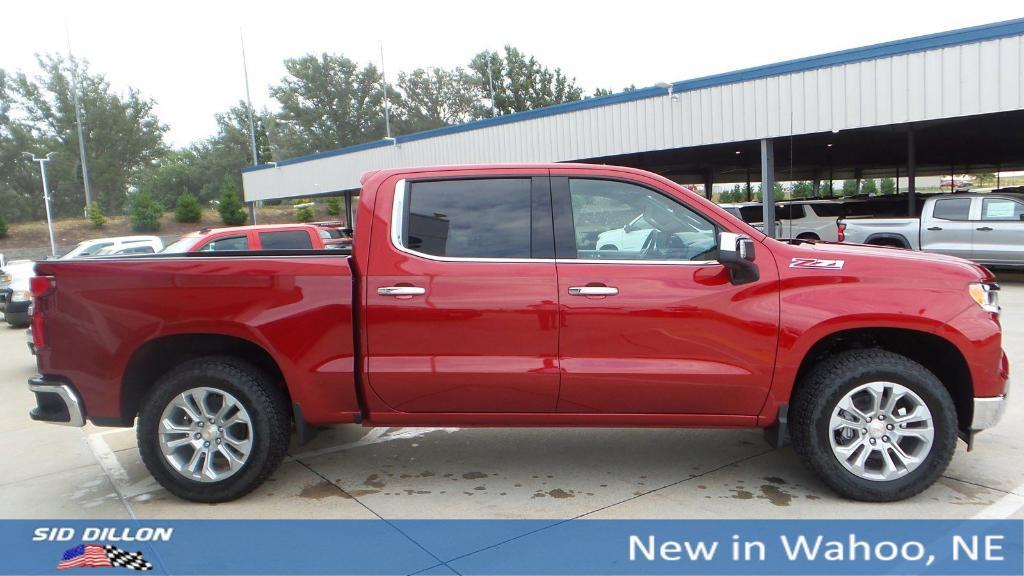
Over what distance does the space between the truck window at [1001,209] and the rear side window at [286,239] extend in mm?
12472

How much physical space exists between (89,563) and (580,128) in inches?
735

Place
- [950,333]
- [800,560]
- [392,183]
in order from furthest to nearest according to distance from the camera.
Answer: [392,183], [950,333], [800,560]

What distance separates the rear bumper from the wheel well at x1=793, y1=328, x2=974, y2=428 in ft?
13.8

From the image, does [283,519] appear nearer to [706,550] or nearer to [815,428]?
[706,550]

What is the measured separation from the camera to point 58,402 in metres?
4.25

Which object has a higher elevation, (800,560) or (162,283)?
(162,283)

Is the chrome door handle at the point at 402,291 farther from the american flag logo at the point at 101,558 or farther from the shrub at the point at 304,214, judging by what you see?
the shrub at the point at 304,214

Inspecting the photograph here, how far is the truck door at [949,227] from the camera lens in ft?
45.5

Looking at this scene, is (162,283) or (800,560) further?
(162,283)

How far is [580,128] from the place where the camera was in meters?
20.8

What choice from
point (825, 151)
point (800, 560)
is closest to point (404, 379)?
point (800, 560)

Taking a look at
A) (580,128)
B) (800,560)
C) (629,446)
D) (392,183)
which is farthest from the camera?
(580,128)

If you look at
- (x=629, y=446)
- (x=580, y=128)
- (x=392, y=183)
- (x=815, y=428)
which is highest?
(x=580, y=128)

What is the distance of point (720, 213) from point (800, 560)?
1.83m
